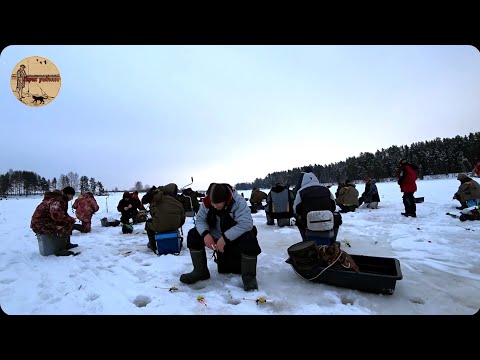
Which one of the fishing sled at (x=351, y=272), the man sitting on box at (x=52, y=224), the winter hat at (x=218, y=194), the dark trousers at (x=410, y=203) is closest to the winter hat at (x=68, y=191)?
the man sitting on box at (x=52, y=224)

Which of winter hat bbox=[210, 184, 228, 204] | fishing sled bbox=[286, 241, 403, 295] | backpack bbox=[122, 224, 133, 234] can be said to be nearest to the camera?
fishing sled bbox=[286, 241, 403, 295]

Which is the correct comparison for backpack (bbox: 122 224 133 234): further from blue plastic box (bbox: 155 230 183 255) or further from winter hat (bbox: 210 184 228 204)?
winter hat (bbox: 210 184 228 204)

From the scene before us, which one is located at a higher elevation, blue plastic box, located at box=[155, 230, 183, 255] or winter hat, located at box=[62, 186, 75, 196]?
winter hat, located at box=[62, 186, 75, 196]

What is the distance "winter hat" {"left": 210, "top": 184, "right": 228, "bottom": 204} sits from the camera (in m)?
3.24

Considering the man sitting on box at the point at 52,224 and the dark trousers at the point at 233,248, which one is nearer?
the dark trousers at the point at 233,248

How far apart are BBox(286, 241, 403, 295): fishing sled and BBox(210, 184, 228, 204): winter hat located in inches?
44.8

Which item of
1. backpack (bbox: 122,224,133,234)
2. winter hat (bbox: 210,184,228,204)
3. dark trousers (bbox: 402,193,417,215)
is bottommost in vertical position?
backpack (bbox: 122,224,133,234)

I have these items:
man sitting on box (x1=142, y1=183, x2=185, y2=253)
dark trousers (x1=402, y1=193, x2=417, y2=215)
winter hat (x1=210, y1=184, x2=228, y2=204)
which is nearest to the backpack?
man sitting on box (x1=142, y1=183, x2=185, y2=253)

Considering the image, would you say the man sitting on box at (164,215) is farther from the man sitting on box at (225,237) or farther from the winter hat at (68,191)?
the winter hat at (68,191)

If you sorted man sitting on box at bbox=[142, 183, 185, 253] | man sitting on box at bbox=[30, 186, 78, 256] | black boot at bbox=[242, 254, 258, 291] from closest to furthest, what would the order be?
black boot at bbox=[242, 254, 258, 291] < man sitting on box at bbox=[30, 186, 78, 256] < man sitting on box at bbox=[142, 183, 185, 253]

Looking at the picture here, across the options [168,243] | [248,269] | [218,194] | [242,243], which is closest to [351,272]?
[248,269]

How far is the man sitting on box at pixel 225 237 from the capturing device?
3.12 m

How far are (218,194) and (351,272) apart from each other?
1833 mm
